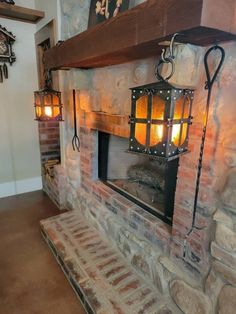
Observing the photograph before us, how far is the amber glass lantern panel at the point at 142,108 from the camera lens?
→ 94 centimetres

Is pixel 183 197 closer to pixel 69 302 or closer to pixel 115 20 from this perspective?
pixel 115 20

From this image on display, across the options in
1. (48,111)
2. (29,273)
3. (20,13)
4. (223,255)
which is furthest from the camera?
(20,13)

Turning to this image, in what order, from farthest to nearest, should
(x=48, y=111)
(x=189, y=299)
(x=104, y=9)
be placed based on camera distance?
(x=48, y=111) → (x=104, y=9) → (x=189, y=299)

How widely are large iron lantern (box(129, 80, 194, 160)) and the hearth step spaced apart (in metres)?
1.06

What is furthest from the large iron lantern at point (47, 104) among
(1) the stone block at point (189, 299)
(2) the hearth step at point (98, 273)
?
(1) the stone block at point (189, 299)

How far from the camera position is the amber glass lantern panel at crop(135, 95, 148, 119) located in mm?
939

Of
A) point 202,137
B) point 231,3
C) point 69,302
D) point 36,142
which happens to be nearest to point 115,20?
point 231,3

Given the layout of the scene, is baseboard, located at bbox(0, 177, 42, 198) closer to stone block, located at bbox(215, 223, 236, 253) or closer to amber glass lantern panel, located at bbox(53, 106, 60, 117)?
amber glass lantern panel, located at bbox(53, 106, 60, 117)

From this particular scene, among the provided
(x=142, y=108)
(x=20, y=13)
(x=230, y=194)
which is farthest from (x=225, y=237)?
(x=20, y=13)

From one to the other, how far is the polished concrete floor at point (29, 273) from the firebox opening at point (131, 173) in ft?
2.83

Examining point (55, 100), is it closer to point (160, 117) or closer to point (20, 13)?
point (160, 117)

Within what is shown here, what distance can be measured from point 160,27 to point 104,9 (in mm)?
992

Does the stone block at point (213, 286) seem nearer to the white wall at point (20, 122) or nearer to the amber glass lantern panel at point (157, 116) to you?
the amber glass lantern panel at point (157, 116)

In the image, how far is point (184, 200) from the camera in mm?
1271
